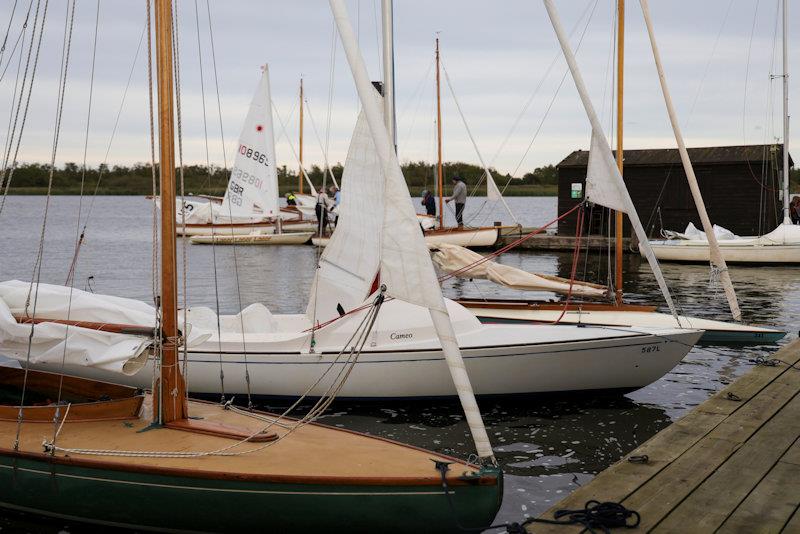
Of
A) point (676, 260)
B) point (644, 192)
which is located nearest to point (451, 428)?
point (676, 260)

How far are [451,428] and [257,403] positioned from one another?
2936mm

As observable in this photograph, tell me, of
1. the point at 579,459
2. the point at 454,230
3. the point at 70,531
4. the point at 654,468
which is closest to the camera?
the point at 654,468

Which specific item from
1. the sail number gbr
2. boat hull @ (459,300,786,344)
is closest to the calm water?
boat hull @ (459,300,786,344)

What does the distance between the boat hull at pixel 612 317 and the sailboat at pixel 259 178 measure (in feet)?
72.2

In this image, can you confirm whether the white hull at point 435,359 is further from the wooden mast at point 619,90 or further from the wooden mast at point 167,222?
the wooden mast at point 619,90

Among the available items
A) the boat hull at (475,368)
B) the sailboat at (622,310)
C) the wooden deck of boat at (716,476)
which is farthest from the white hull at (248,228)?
the wooden deck of boat at (716,476)

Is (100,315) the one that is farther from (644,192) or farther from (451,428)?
(644,192)

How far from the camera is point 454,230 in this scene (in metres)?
35.9

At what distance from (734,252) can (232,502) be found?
28210 mm

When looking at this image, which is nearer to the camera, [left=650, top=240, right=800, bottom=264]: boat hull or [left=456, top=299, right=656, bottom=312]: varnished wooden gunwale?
[left=456, top=299, right=656, bottom=312]: varnished wooden gunwale

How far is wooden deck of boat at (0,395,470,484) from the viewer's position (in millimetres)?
6453

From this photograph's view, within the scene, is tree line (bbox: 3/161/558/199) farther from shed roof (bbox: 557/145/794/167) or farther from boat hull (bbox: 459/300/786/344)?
boat hull (bbox: 459/300/786/344)

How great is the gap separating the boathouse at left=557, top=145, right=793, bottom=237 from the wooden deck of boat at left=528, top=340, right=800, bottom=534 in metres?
26.0

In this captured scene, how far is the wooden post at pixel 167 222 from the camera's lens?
7160mm
